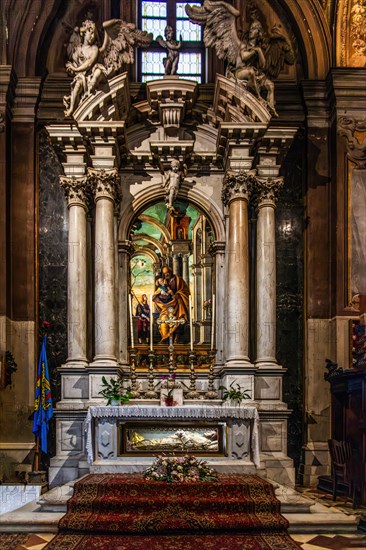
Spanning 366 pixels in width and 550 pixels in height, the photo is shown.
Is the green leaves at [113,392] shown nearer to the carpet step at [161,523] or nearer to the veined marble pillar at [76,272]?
the veined marble pillar at [76,272]

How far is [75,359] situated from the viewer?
12.3 metres

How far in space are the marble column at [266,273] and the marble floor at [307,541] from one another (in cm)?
352

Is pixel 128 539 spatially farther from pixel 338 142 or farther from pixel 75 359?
pixel 338 142

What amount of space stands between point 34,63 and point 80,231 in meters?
3.08

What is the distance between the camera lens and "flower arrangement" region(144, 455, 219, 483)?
1030cm

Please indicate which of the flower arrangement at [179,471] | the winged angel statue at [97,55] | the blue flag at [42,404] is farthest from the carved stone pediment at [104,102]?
the flower arrangement at [179,471]

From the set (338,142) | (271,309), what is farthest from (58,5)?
(271,309)

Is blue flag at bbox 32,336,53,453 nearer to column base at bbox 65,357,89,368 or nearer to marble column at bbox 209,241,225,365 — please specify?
column base at bbox 65,357,89,368

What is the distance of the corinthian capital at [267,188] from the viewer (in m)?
12.7

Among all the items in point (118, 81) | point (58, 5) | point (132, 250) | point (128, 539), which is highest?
point (58, 5)

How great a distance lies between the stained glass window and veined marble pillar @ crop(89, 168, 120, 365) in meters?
2.73

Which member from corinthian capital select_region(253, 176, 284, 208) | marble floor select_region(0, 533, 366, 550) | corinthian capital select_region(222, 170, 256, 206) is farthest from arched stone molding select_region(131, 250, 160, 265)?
marble floor select_region(0, 533, 366, 550)

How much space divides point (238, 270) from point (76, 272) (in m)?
2.39

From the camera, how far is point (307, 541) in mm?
9039
